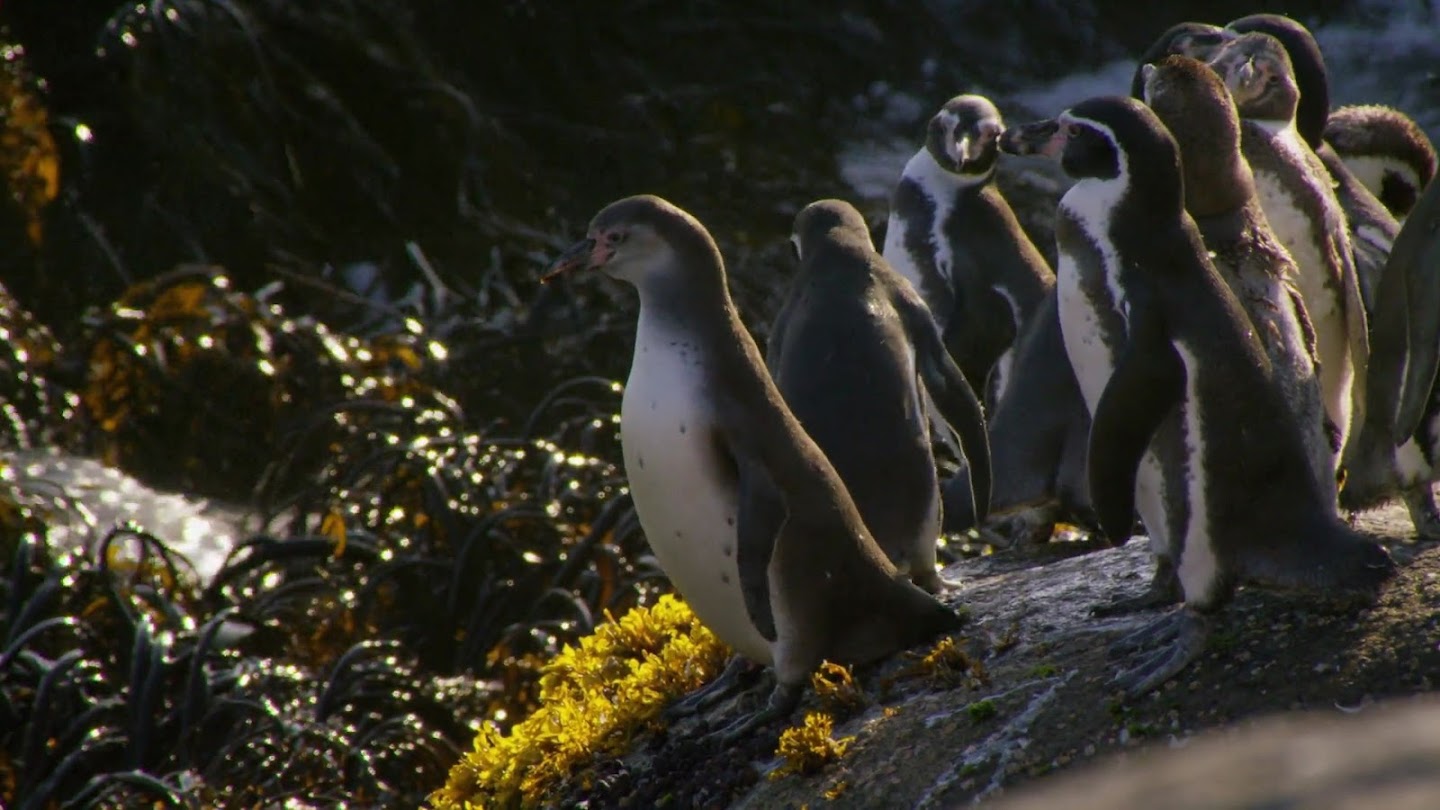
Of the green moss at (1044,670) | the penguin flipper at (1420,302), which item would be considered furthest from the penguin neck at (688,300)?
the penguin flipper at (1420,302)

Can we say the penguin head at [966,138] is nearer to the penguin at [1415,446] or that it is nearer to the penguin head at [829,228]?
the penguin head at [829,228]

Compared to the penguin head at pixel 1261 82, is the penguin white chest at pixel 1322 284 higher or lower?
lower

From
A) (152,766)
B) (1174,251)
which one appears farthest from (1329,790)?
(152,766)

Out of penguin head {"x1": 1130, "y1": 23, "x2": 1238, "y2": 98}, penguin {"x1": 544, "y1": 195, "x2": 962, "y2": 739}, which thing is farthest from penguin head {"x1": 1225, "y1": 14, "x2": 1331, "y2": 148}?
penguin {"x1": 544, "y1": 195, "x2": 962, "y2": 739}

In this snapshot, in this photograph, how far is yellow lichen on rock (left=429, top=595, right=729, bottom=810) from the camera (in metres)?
4.21

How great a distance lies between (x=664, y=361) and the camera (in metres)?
3.96

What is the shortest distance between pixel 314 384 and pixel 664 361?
473 cm

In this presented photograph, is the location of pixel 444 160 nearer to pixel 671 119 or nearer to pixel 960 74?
pixel 671 119

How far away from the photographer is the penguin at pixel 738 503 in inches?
152

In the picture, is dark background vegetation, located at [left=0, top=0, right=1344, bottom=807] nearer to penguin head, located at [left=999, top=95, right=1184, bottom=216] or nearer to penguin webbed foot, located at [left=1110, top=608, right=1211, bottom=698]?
penguin head, located at [left=999, top=95, right=1184, bottom=216]

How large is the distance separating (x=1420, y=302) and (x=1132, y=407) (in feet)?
3.24

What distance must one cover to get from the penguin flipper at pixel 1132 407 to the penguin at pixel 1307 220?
4.07 feet

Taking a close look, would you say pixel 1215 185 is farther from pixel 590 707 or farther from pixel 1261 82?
pixel 590 707

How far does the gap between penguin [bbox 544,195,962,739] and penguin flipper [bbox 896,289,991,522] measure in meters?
0.66
